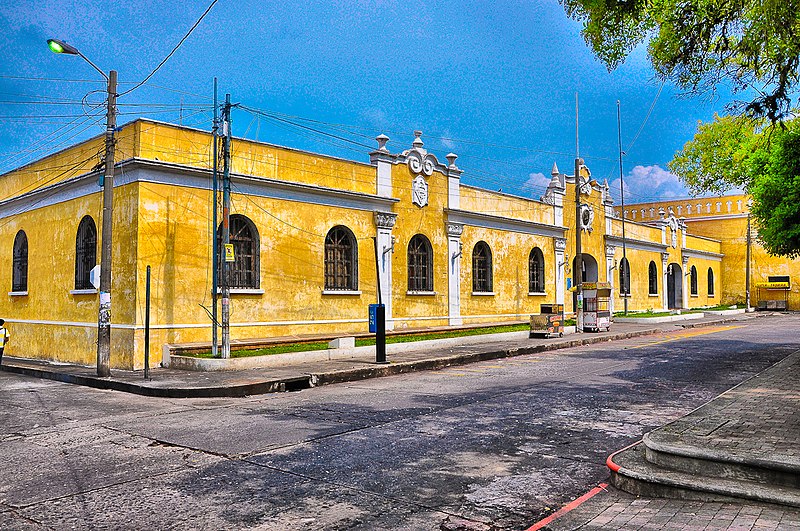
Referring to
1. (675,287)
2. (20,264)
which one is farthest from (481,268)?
(675,287)

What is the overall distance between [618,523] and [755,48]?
740cm

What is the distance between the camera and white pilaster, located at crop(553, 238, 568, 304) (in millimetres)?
32719

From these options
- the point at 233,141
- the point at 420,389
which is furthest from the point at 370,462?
the point at 233,141

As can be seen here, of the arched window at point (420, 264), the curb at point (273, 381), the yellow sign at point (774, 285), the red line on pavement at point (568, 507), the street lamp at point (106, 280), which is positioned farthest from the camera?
the yellow sign at point (774, 285)

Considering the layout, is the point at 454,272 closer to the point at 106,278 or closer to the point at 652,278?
the point at 106,278

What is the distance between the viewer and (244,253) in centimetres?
1886

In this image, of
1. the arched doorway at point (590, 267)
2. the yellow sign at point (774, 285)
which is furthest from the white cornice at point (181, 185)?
the yellow sign at point (774, 285)

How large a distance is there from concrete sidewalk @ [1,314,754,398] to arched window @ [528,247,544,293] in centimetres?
900

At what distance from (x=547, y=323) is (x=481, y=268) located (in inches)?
178

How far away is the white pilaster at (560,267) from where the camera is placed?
3272 cm

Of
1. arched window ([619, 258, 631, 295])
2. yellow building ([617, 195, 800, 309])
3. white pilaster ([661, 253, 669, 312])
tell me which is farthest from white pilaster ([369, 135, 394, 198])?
yellow building ([617, 195, 800, 309])

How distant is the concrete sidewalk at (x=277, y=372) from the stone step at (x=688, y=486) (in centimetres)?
855

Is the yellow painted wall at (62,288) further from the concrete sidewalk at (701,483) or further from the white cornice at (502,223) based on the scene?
the concrete sidewalk at (701,483)

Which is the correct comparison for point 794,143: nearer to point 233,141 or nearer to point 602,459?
point 602,459
